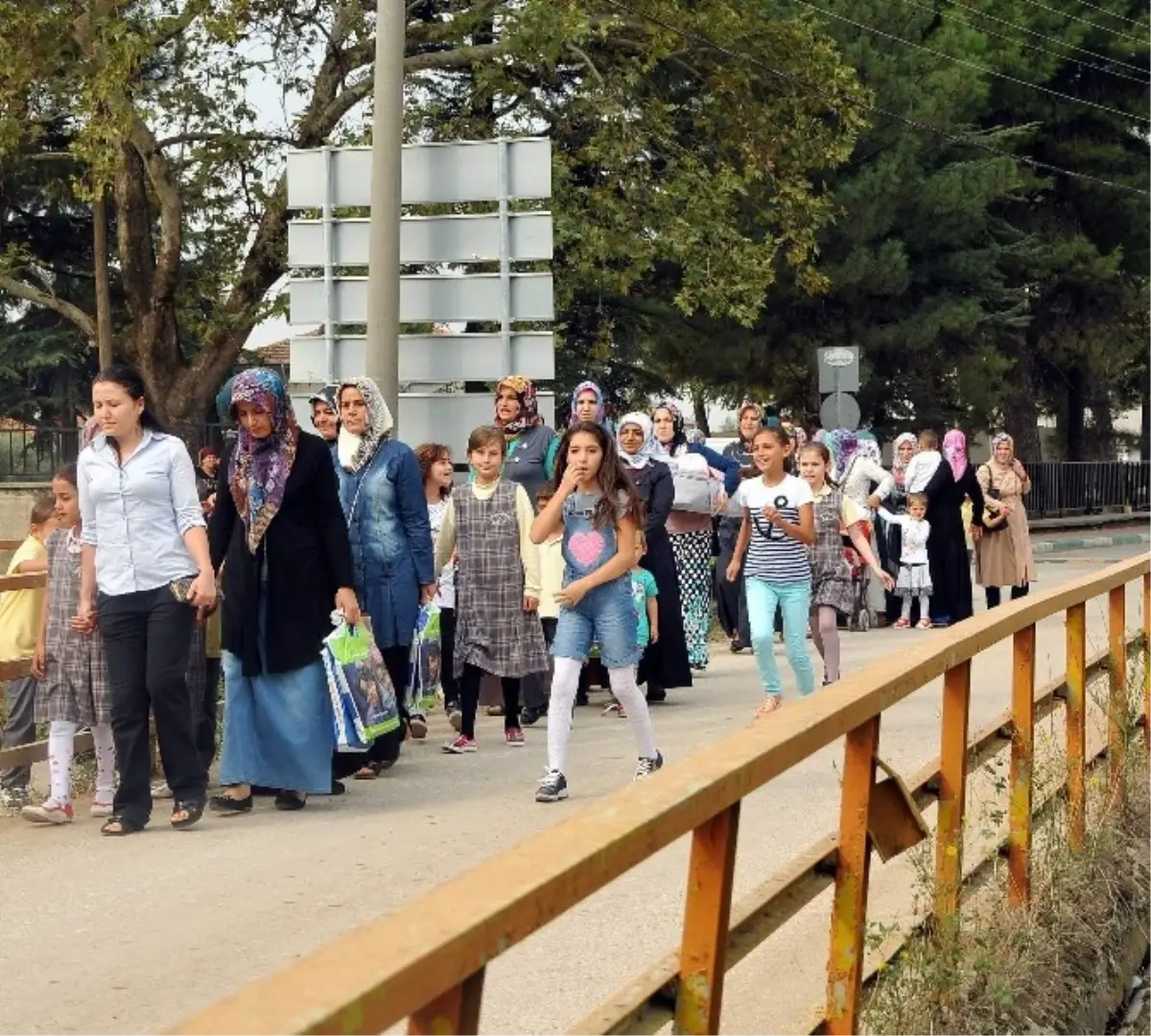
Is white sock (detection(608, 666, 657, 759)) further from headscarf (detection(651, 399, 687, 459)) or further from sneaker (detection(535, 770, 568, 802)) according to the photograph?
headscarf (detection(651, 399, 687, 459))

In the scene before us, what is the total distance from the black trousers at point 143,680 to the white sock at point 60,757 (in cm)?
45

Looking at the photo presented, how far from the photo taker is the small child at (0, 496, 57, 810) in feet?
32.1

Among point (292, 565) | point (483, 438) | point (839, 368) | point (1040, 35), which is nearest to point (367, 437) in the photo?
point (483, 438)

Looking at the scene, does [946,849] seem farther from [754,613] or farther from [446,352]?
[446,352]

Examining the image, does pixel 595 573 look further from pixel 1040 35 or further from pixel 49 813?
pixel 1040 35

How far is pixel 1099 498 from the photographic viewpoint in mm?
49906

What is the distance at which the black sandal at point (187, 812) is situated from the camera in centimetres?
897

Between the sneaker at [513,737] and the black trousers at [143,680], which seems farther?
A: the sneaker at [513,737]

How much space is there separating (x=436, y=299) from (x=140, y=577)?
600 cm

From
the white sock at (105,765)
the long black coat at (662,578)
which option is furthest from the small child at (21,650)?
the long black coat at (662,578)

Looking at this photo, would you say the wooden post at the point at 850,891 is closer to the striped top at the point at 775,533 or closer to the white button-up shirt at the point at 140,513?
the white button-up shirt at the point at 140,513

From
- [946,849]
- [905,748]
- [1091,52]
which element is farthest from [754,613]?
[1091,52]

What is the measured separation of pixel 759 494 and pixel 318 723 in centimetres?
315

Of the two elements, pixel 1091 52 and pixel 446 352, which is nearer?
pixel 446 352
